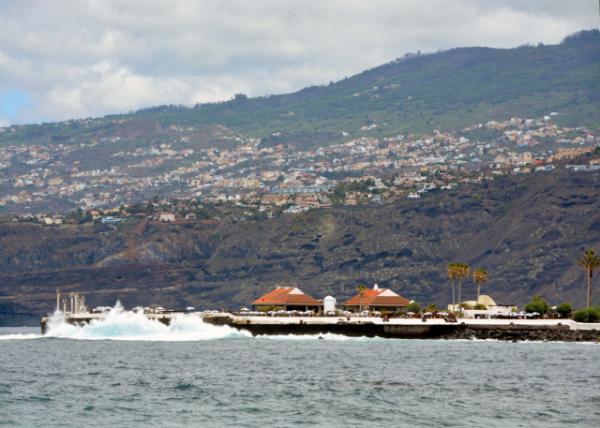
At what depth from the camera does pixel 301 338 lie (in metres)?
136

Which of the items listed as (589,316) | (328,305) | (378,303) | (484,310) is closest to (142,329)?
(328,305)

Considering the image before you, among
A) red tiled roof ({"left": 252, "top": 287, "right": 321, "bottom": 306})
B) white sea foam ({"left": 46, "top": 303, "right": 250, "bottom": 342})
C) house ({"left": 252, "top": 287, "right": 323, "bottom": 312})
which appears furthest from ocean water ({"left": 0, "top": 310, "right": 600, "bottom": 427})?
red tiled roof ({"left": 252, "top": 287, "right": 321, "bottom": 306})

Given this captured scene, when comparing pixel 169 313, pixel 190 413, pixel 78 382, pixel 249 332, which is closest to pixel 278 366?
pixel 78 382

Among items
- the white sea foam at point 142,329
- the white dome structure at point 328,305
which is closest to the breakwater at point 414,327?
the white sea foam at point 142,329

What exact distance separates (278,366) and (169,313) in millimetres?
62631

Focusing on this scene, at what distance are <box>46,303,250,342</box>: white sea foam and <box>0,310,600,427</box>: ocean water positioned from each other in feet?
54.2

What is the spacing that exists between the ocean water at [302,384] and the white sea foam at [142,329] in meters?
16.5

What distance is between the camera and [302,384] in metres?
79.9

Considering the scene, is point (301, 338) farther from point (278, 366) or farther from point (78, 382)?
point (78, 382)

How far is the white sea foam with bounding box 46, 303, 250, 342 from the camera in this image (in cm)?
14125

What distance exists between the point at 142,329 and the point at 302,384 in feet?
215

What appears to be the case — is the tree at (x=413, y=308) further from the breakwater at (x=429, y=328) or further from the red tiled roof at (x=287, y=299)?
the breakwater at (x=429, y=328)

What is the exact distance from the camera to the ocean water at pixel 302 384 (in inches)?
2557

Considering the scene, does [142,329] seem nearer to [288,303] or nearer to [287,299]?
[288,303]
